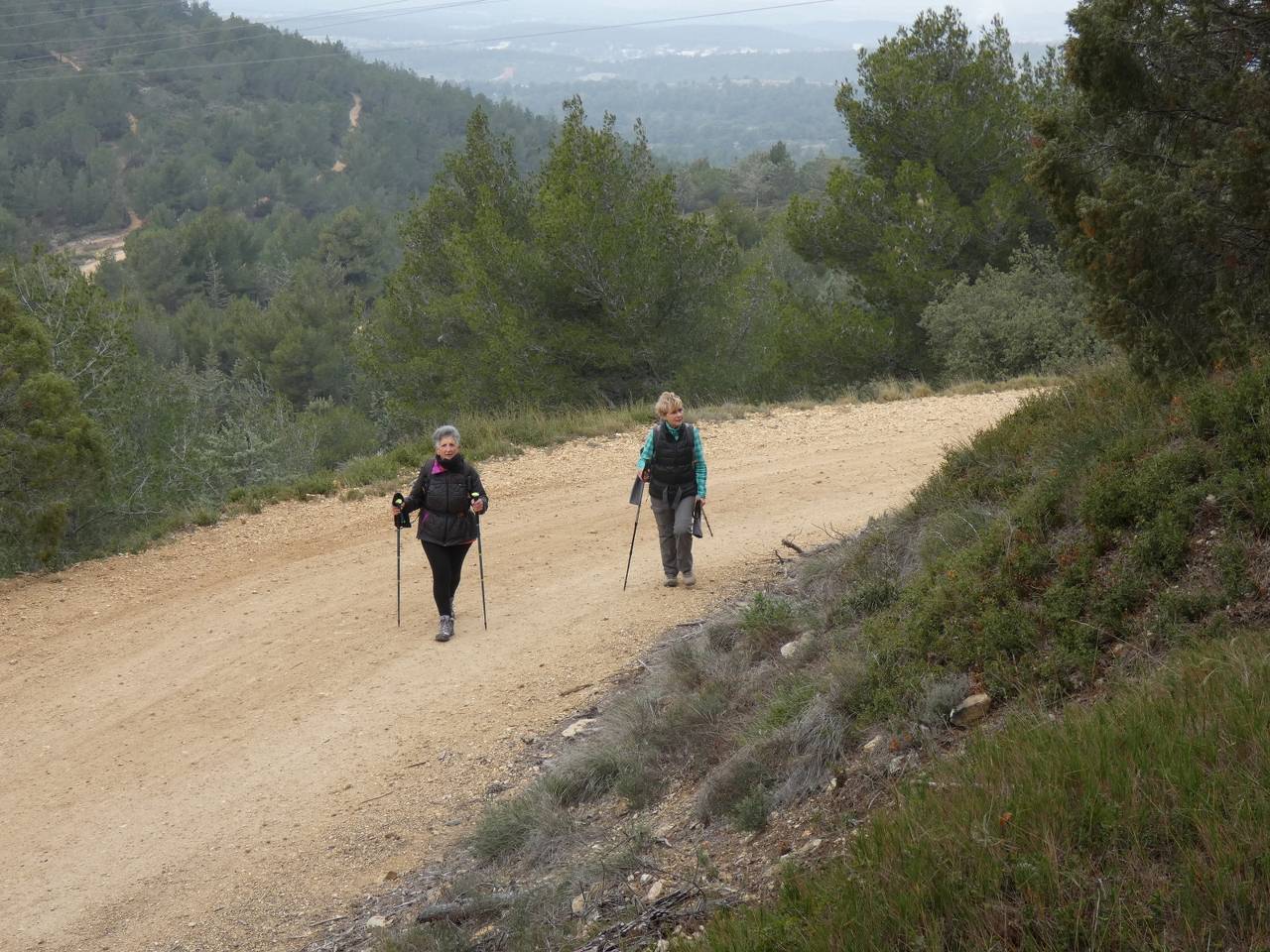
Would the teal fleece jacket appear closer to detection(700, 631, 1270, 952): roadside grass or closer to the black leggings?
the black leggings

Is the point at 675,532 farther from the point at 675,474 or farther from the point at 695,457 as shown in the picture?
the point at 695,457

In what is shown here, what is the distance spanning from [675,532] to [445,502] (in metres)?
2.07

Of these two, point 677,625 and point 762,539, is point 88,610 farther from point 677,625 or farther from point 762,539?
point 762,539

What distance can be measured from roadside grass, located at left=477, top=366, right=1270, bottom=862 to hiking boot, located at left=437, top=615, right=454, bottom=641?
269 centimetres

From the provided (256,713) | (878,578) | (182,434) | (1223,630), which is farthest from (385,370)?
(1223,630)

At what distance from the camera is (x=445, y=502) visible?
385 inches

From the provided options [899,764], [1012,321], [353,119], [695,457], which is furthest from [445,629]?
[353,119]

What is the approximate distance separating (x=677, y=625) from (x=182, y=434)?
20111 mm

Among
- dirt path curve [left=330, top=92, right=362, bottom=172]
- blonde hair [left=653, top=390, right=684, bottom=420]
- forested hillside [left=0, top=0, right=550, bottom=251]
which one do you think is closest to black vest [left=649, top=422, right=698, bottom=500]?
blonde hair [left=653, top=390, right=684, bottom=420]

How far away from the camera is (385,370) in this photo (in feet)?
94.3

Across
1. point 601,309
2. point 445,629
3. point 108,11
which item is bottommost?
point 445,629

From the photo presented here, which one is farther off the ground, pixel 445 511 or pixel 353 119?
pixel 353 119

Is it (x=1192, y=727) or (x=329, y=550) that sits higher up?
(x=1192, y=727)

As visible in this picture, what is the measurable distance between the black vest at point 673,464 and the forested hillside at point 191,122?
258 ft
